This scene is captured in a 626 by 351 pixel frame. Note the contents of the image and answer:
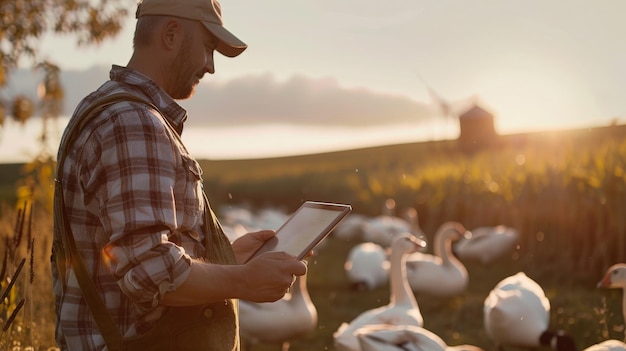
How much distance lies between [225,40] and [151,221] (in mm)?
762

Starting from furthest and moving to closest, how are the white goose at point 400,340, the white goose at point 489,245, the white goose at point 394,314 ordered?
the white goose at point 489,245, the white goose at point 394,314, the white goose at point 400,340

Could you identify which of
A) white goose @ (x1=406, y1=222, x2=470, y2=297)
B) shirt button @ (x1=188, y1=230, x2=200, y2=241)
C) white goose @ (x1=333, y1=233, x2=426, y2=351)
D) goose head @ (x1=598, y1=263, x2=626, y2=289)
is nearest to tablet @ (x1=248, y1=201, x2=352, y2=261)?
shirt button @ (x1=188, y1=230, x2=200, y2=241)

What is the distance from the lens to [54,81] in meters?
10.8

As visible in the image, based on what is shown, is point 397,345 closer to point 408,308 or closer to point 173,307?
point 408,308

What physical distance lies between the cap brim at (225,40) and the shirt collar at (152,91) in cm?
27

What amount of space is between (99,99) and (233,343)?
41.0 inches

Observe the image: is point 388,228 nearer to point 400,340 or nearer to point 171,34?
point 400,340

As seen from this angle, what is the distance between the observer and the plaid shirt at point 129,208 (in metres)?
2.52

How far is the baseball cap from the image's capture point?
281 cm

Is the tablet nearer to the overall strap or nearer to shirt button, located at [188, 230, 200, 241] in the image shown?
shirt button, located at [188, 230, 200, 241]

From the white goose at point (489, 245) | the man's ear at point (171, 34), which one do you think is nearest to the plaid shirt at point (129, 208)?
the man's ear at point (171, 34)

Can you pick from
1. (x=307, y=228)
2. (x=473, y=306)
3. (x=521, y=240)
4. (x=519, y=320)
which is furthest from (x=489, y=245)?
(x=307, y=228)

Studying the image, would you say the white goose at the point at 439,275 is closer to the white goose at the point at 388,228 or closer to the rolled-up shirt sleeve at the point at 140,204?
the white goose at the point at 388,228

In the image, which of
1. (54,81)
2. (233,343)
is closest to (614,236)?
(54,81)
